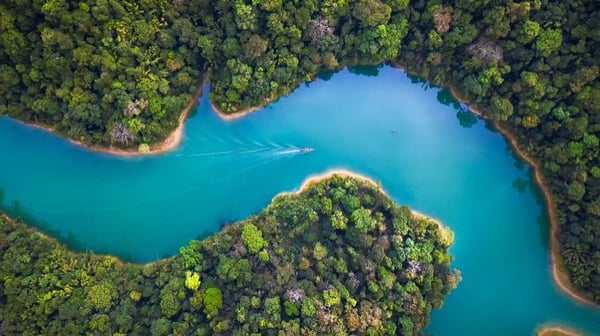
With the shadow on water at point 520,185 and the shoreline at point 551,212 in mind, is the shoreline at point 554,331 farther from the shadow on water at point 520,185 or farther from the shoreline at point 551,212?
the shadow on water at point 520,185

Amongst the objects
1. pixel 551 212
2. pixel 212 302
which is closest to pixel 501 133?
pixel 551 212

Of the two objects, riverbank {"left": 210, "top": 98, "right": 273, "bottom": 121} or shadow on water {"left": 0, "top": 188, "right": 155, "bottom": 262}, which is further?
riverbank {"left": 210, "top": 98, "right": 273, "bottom": 121}

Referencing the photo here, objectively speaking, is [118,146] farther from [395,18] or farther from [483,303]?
[483,303]

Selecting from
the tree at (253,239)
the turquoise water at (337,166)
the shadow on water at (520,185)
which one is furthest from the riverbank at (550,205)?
the tree at (253,239)

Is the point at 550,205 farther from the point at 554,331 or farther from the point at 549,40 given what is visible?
the point at 549,40

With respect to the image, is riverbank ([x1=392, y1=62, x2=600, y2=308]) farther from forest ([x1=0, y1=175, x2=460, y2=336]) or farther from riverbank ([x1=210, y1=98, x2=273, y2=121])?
riverbank ([x1=210, y1=98, x2=273, y2=121])

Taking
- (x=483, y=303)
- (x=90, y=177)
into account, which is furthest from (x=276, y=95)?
(x=483, y=303)

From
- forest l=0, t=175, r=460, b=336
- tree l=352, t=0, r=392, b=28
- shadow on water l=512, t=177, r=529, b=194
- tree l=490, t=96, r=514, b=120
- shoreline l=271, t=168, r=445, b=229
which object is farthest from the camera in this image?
shadow on water l=512, t=177, r=529, b=194

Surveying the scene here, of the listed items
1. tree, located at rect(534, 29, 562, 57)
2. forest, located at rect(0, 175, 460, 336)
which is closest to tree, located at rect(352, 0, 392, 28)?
tree, located at rect(534, 29, 562, 57)
